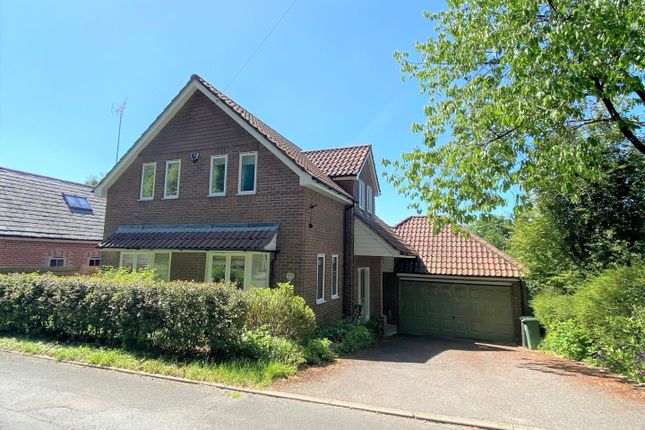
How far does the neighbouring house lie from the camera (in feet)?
53.6

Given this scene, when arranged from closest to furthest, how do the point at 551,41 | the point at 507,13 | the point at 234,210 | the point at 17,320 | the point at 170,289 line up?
the point at 551,41
the point at 170,289
the point at 507,13
the point at 17,320
the point at 234,210

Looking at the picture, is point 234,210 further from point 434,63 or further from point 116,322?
point 434,63

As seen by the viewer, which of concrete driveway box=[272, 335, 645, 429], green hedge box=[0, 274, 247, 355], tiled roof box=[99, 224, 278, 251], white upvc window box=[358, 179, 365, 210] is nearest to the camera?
concrete driveway box=[272, 335, 645, 429]

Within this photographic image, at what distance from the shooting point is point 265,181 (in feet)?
39.9

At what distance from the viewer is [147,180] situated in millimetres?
14547

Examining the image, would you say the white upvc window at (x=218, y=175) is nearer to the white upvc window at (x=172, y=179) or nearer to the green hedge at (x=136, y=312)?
the white upvc window at (x=172, y=179)

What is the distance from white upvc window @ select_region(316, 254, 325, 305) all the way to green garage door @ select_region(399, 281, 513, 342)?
24.9 feet

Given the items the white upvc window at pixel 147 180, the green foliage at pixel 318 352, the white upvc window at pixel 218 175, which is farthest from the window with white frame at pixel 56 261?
the green foliage at pixel 318 352

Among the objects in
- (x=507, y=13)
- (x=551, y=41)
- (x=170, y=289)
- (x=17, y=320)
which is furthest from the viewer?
(x=17, y=320)

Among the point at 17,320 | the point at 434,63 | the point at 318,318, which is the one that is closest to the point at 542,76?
the point at 434,63

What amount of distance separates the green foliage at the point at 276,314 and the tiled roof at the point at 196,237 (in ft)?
6.05

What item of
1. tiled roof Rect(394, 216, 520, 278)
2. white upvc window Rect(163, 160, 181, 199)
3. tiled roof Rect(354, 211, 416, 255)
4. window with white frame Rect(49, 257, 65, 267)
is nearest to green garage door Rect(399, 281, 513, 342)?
Result: tiled roof Rect(394, 216, 520, 278)

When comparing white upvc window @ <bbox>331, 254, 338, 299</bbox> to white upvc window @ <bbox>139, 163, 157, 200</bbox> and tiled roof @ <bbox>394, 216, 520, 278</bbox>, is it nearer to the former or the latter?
tiled roof @ <bbox>394, 216, 520, 278</bbox>

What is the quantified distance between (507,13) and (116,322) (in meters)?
11.7
